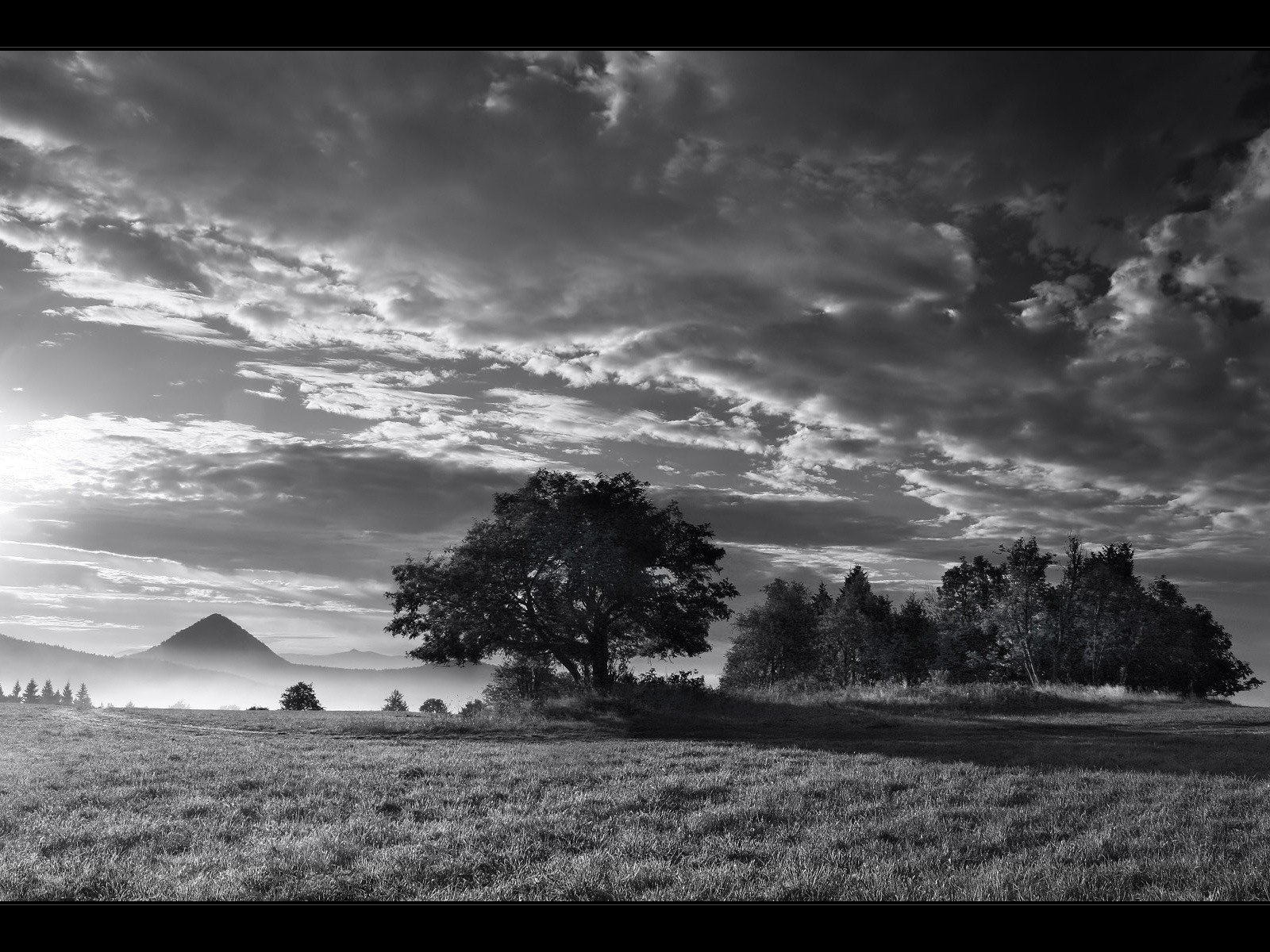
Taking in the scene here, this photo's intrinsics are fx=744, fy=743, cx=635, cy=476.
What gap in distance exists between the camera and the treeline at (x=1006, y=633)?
4806 centimetres

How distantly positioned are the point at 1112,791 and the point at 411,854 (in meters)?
9.99

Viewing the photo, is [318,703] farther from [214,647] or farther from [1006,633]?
[1006,633]

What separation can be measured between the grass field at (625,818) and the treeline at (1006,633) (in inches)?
921

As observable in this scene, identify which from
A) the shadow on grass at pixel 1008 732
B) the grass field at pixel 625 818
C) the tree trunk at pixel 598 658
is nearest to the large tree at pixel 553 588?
the tree trunk at pixel 598 658

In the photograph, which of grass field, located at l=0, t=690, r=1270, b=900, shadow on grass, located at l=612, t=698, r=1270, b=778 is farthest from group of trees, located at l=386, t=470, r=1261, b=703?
grass field, located at l=0, t=690, r=1270, b=900

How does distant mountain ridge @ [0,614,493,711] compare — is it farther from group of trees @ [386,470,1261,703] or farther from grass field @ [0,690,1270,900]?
group of trees @ [386,470,1261,703]

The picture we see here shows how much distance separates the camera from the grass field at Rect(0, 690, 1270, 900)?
632 centimetres

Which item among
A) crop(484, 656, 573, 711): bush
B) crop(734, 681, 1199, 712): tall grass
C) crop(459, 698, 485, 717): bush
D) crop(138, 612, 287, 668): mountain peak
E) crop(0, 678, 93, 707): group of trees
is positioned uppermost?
crop(138, 612, 287, 668): mountain peak

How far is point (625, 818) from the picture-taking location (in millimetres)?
8836

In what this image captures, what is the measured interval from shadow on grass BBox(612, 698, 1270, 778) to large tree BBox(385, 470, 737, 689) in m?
3.66

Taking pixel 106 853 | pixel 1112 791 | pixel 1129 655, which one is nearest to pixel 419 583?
pixel 106 853
